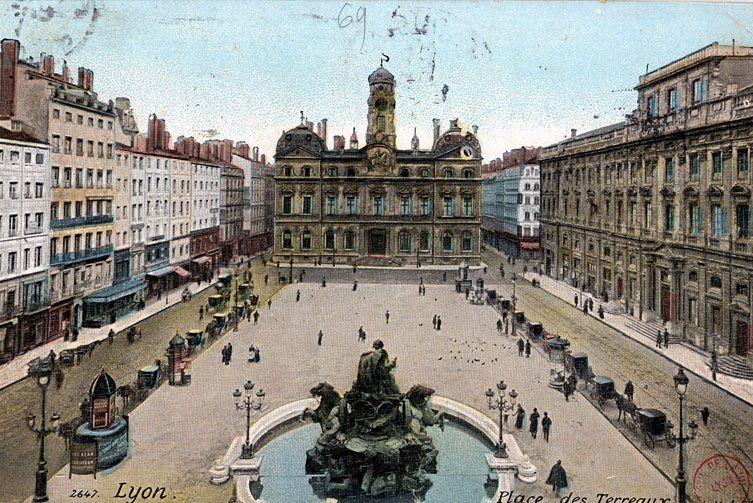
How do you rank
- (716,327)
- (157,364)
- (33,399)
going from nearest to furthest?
(33,399)
(716,327)
(157,364)

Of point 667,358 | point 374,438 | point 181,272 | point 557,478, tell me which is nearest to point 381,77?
point 374,438

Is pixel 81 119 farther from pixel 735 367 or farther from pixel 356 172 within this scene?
pixel 735 367

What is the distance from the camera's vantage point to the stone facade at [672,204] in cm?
1284

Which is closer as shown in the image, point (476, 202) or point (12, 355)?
point (12, 355)

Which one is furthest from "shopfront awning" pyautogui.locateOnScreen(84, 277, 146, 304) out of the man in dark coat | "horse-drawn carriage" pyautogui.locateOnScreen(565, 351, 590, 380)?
"horse-drawn carriage" pyautogui.locateOnScreen(565, 351, 590, 380)

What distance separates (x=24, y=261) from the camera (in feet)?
42.4

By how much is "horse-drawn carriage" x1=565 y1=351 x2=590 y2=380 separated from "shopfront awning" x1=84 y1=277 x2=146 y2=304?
1214cm

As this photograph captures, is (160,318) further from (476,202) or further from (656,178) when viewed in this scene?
(656,178)

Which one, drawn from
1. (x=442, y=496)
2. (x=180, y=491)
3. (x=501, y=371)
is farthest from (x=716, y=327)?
(x=180, y=491)

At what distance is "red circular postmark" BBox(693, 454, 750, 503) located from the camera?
1095 cm

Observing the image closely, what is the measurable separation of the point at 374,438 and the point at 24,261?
30.4 ft

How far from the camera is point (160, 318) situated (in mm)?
16438

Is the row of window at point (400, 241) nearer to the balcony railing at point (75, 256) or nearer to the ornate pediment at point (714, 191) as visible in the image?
the balcony railing at point (75, 256)

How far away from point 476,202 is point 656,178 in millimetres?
5086
